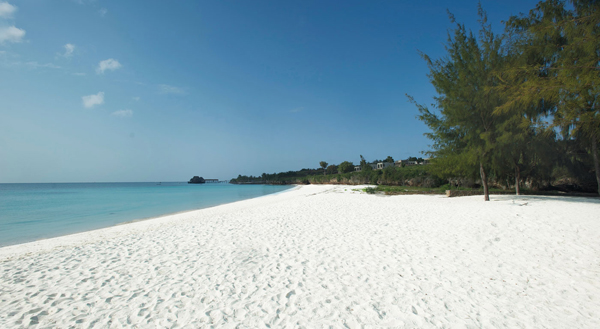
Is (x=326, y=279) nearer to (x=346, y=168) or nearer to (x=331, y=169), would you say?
(x=346, y=168)

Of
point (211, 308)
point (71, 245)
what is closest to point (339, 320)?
point (211, 308)

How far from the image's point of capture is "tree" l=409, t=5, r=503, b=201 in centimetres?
1262

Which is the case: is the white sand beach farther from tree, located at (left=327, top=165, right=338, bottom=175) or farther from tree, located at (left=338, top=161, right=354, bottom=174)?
tree, located at (left=327, top=165, right=338, bottom=175)

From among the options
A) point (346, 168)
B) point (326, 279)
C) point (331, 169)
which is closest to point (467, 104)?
point (326, 279)

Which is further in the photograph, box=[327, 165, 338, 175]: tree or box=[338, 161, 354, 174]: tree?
box=[327, 165, 338, 175]: tree

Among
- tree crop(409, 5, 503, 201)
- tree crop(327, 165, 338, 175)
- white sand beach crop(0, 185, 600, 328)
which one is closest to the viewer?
white sand beach crop(0, 185, 600, 328)

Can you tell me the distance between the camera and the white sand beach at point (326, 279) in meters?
3.33

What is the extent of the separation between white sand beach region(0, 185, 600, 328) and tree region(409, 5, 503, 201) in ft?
19.8

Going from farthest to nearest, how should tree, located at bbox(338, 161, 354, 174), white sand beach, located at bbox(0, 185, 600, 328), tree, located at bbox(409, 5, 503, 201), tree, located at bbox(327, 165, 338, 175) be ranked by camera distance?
tree, located at bbox(327, 165, 338, 175), tree, located at bbox(338, 161, 354, 174), tree, located at bbox(409, 5, 503, 201), white sand beach, located at bbox(0, 185, 600, 328)

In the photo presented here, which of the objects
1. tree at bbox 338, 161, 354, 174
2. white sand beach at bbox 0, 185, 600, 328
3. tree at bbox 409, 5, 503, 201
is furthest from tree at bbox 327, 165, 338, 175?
white sand beach at bbox 0, 185, 600, 328

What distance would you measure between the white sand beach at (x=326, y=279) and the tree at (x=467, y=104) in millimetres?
6031

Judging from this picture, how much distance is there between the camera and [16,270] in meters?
5.37

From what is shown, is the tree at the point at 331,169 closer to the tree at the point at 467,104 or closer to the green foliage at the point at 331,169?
the green foliage at the point at 331,169

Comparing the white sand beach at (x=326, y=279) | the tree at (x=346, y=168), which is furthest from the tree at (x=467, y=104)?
the tree at (x=346, y=168)
